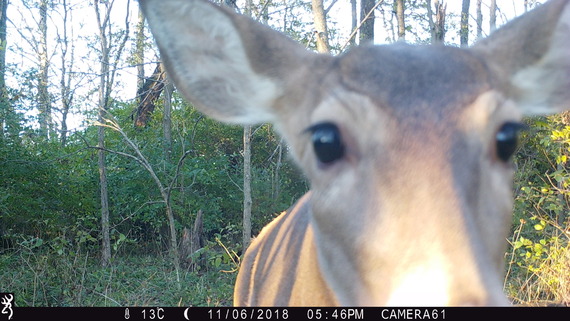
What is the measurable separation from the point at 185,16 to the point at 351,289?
1.53 metres

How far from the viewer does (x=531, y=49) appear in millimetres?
2520

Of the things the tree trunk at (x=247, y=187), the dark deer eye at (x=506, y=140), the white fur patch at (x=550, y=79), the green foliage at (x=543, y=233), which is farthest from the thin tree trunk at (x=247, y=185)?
the dark deer eye at (x=506, y=140)

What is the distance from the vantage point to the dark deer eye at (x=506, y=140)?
2062mm

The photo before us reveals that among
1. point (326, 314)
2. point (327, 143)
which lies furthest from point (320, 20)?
point (327, 143)

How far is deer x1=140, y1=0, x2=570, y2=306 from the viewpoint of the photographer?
177 cm

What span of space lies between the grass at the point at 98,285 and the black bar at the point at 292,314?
4296mm

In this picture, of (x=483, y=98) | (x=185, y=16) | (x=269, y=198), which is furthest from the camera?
(x=269, y=198)

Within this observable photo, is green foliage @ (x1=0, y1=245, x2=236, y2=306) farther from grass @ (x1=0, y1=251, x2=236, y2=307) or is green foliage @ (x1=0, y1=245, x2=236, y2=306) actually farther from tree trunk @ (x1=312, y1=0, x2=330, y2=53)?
tree trunk @ (x1=312, y1=0, x2=330, y2=53)

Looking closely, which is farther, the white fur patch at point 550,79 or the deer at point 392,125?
the white fur patch at point 550,79

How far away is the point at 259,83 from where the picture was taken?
2629 millimetres

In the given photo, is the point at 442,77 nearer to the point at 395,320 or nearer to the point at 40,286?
the point at 395,320

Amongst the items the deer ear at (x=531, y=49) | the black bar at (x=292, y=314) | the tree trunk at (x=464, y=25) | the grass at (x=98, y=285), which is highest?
the tree trunk at (x=464, y=25)

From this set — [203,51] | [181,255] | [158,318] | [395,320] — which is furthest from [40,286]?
[395,320]

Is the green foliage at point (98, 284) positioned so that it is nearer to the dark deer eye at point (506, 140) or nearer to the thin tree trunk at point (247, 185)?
the thin tree trunk at point (247, 185)
